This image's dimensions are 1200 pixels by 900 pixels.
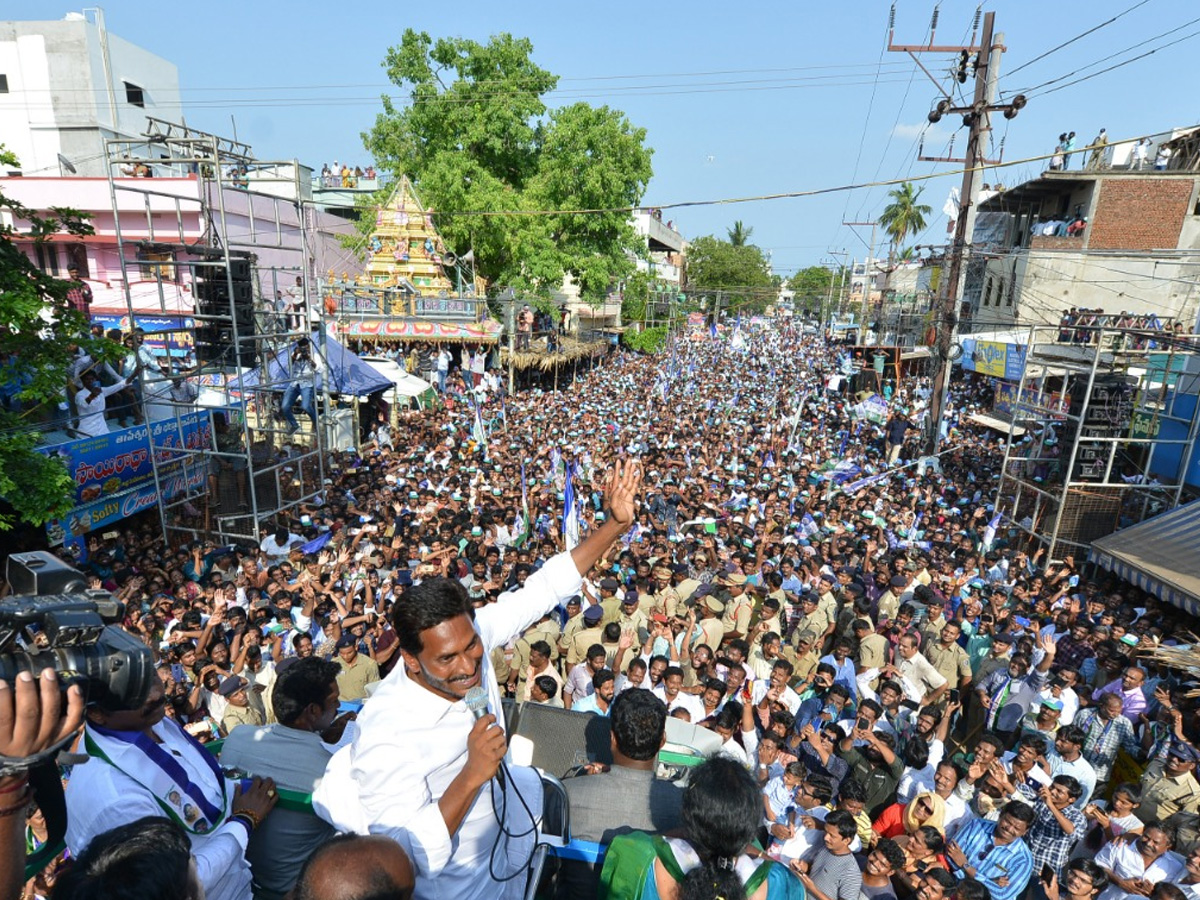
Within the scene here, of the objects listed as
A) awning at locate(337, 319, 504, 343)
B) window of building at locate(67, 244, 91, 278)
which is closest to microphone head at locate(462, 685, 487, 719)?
awning at locate(337, 319, 504, 343)

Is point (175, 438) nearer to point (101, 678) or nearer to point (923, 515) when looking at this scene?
point (101, 678)

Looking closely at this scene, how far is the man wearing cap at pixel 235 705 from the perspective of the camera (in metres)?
4.64

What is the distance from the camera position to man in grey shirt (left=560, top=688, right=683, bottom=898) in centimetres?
255

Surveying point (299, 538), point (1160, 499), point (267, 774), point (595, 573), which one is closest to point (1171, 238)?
point (1160, 499)

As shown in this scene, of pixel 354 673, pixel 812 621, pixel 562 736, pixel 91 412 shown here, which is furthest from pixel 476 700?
pixel 91 412

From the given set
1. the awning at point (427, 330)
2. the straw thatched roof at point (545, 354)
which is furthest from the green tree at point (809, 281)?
the awning at point (427, 330)

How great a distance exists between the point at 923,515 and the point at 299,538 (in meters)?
8.99

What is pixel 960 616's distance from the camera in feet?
21.7

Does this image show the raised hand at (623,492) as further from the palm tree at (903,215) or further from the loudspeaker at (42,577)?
the palm tree at (903,215)

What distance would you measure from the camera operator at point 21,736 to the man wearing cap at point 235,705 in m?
3.64

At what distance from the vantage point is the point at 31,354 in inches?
227

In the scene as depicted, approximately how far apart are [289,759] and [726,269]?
6621cm

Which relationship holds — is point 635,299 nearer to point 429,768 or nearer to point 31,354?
point 31,354

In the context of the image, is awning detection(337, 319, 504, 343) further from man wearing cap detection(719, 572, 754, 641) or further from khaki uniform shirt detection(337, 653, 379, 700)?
khaki uniform shirt detection(337, 653, 379, 700)
